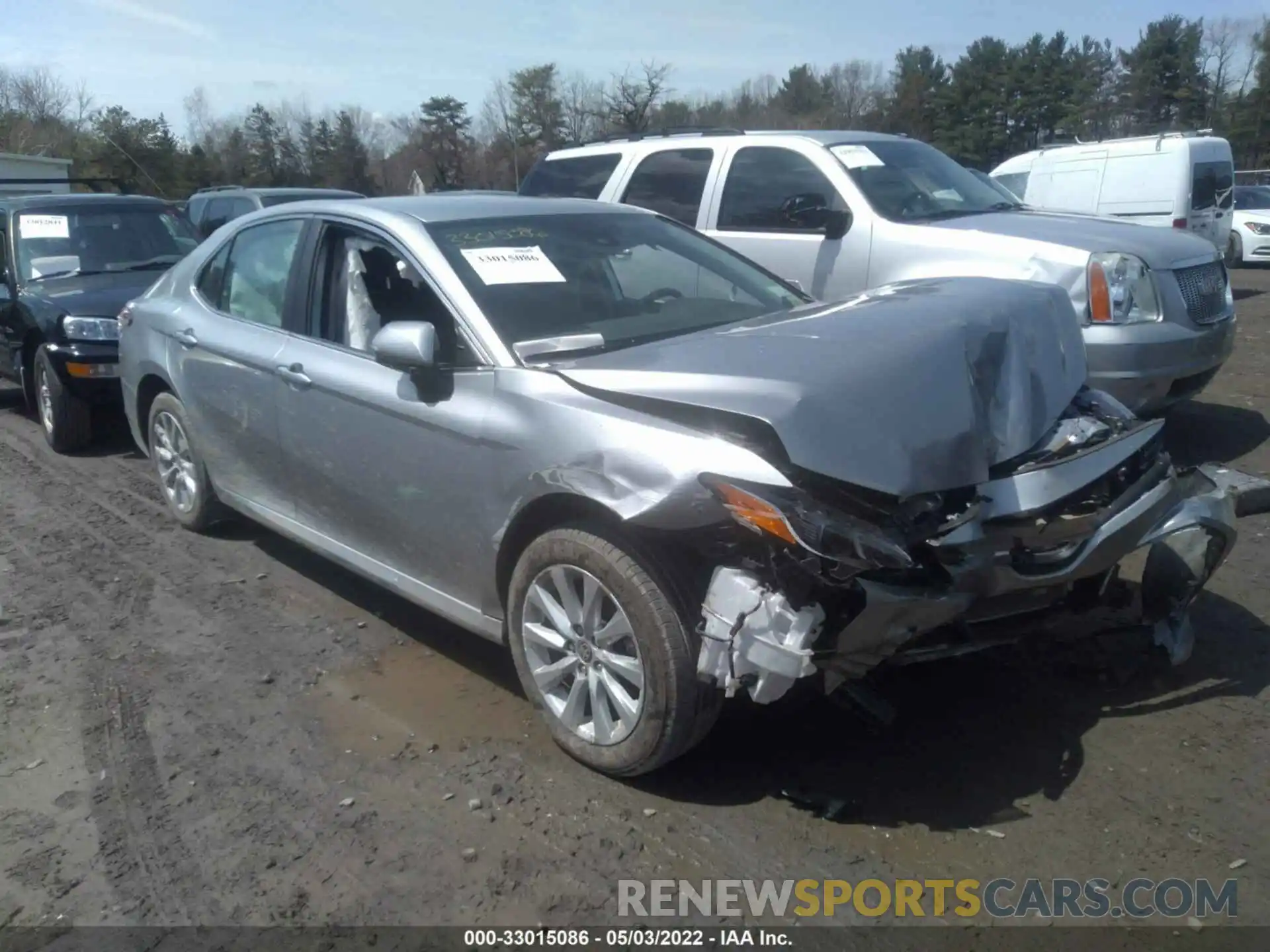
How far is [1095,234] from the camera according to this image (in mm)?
6254

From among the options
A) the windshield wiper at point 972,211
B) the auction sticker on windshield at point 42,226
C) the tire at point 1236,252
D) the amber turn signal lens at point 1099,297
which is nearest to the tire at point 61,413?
the auction sticker on windshield at point 42,226

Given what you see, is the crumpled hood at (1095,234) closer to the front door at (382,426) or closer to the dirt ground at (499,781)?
the dirt ground at (499,781)

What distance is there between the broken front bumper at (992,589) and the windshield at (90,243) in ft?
24.8

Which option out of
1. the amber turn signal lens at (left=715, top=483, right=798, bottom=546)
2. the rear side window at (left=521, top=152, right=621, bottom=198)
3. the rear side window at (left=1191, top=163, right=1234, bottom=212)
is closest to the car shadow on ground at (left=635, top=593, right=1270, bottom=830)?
the amber turn signal lens at (left=715, top=483, right=798, bottom=546)

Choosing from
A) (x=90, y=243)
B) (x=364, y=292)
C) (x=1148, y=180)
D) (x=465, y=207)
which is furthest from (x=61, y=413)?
(x=1148, y=180)

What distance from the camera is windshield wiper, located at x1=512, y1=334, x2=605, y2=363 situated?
12.3ft

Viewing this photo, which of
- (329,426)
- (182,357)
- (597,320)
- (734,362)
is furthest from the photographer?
(182,357)

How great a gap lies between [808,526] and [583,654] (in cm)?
94

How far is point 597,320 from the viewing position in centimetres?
405

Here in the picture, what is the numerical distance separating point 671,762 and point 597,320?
1608mm

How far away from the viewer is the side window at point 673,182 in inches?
300

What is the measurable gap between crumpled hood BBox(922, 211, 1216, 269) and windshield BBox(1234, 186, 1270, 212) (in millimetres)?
16273

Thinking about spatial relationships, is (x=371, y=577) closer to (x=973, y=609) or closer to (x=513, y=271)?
(x=513, y=271)

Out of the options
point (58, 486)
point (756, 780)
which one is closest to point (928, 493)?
point (756, 780)
